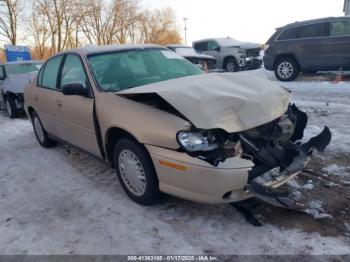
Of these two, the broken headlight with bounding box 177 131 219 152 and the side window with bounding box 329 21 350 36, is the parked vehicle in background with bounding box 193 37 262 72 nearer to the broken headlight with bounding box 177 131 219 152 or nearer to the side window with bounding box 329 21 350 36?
the side window with bounding box 329 21 350 36

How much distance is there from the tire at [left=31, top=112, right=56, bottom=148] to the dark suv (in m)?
8.18

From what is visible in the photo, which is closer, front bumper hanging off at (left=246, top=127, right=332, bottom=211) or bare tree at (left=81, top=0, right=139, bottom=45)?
front bumper hanging off at (left=246, top=127, right=332, bottom=211)

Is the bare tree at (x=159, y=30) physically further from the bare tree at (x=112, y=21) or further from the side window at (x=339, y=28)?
the side window at (x=339, y=28)

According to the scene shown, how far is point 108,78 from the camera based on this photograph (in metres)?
3.76

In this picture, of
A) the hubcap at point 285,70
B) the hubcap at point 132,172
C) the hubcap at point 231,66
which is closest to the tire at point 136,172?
the hubcap at point 132,172

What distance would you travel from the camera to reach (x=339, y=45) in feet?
31.9

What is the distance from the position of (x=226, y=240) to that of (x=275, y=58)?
368 inches

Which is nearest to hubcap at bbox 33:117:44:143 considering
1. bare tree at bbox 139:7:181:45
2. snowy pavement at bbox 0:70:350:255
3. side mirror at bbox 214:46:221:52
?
snowy pavement at bbox 0:70:350:255

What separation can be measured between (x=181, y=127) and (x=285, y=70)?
9123 mm

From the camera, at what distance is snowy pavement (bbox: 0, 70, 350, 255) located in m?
2.66

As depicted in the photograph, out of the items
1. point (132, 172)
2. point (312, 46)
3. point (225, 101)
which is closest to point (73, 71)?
point (132, 172)

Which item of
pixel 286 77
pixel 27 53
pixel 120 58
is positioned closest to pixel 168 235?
pixel 120 58

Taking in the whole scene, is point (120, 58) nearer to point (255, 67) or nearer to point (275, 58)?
point (275, 58)

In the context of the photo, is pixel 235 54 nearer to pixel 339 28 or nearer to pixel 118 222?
pixel 339 28
